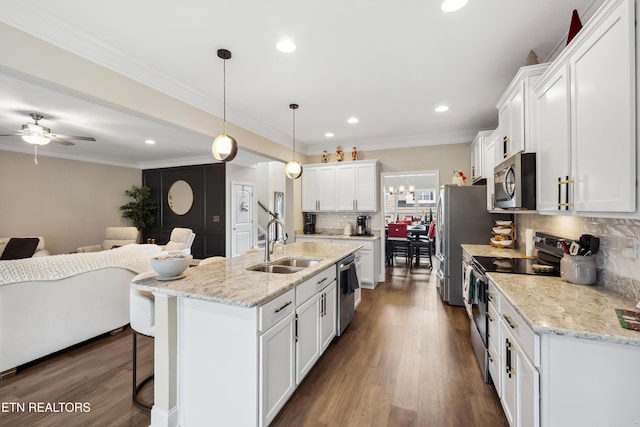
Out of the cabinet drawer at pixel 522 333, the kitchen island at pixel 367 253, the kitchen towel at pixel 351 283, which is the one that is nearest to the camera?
the cabinet drawer at pixel 522 333

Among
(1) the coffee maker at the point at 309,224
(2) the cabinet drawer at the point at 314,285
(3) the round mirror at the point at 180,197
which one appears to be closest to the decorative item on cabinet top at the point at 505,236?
(2) the cabinet drawer at the point at 314,285

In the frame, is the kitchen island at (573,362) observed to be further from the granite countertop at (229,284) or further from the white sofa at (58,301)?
the white sofa at (58,301)

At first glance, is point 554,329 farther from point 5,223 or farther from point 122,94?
point 5,223

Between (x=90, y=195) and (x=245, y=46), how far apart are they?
6.41 meters

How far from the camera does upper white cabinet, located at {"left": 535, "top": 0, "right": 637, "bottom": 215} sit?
1.12m

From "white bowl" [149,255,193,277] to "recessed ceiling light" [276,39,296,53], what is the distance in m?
1.80

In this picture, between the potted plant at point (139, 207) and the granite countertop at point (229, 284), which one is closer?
the granite countertop at point (229, 284)

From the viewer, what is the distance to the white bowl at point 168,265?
71.5 inches

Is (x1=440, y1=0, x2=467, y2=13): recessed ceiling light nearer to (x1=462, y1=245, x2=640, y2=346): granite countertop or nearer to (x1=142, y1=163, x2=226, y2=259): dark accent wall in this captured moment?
(x1=462, y1=245, x2=640, y2=346): granite countertop

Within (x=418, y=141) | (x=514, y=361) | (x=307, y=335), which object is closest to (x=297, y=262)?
(x=307, y=335)

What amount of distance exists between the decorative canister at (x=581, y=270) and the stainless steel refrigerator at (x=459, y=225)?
84.7 inches

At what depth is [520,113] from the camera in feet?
7.20

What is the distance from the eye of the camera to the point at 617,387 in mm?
1082

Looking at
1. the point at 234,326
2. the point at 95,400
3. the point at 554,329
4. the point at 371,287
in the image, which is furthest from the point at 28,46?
the point at 371,287
